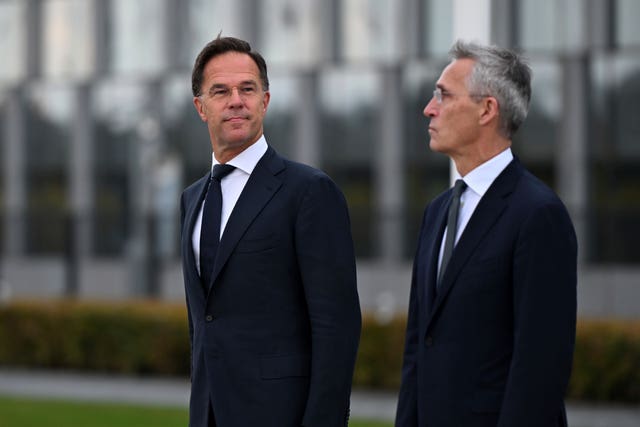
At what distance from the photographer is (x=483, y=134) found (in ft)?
11.7

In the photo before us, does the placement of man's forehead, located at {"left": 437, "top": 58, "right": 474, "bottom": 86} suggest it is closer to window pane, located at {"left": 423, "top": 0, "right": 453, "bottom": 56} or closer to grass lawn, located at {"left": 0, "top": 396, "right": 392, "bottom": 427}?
grass lawn, located at {"left": 0, "top": 396, "right": 392, "bottom": 427}

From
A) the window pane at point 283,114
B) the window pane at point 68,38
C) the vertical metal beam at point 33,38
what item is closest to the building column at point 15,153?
the vertical metal beam at point 33,38

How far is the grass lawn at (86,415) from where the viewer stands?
980 cm

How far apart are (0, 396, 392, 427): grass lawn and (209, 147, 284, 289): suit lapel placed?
20.0 ft

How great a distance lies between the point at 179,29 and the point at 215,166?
19.8 metres

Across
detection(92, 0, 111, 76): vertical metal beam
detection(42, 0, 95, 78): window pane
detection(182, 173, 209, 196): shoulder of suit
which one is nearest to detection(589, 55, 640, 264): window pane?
detection(92, 0, 111, 76): vertical metal beam

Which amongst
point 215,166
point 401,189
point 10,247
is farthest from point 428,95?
point 215,166

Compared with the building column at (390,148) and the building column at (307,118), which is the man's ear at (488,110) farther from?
the building column at (307,118)

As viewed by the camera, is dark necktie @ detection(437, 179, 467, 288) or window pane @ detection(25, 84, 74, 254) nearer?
dark necktie @ detection(437, 179, 467, 288)

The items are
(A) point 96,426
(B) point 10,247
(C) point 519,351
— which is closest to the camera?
(C) point 519,351

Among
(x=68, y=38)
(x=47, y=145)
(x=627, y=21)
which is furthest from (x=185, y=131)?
(x=627, y=21)

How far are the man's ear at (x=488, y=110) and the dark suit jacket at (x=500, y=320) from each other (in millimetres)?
148

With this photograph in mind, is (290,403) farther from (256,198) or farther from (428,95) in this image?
(428,95)

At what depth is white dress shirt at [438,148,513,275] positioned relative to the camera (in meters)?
3.56
